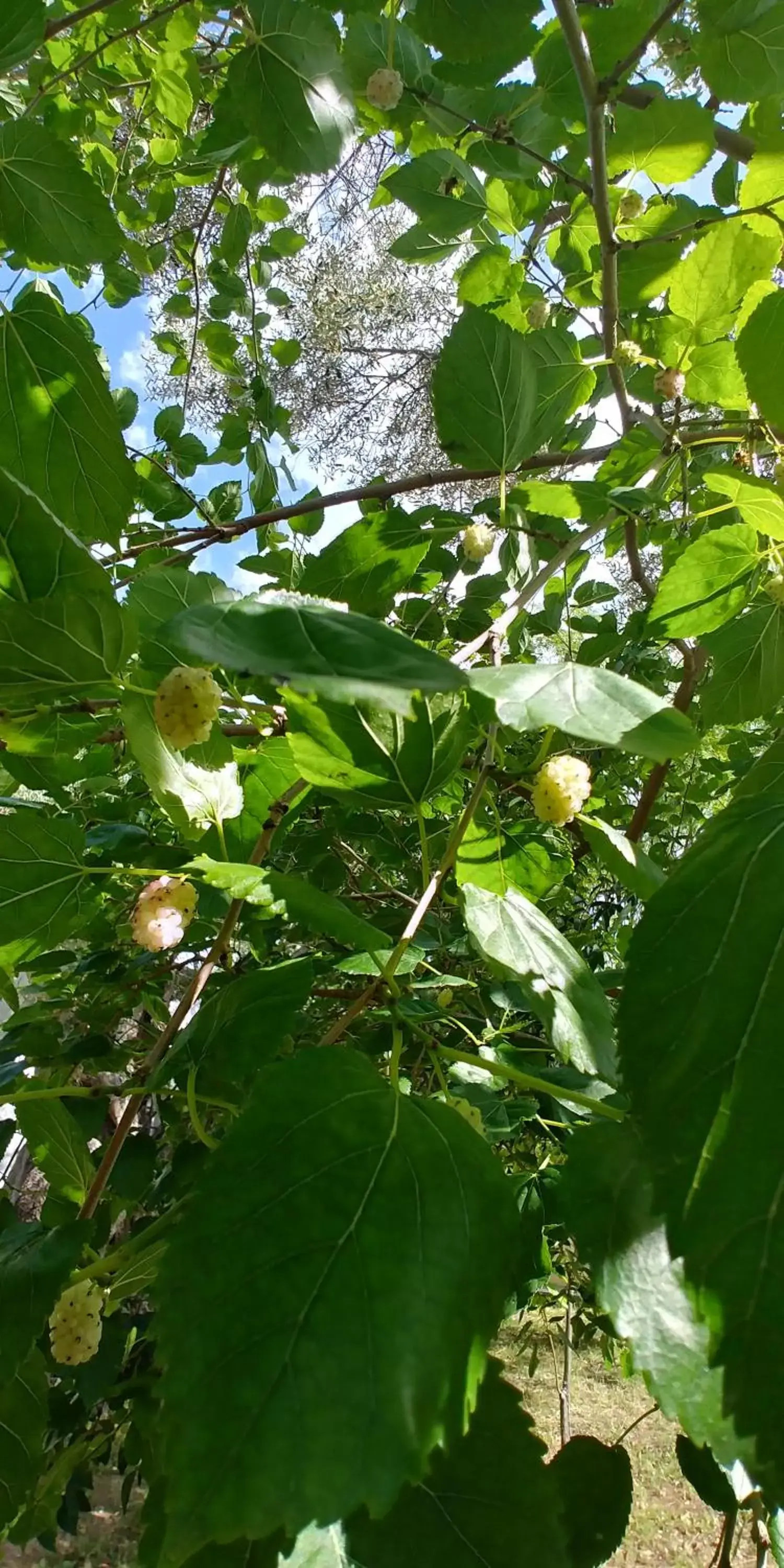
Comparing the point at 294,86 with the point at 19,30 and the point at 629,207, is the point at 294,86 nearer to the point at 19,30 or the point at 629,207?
the point at 19,30

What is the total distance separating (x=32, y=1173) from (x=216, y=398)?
274 centimetres

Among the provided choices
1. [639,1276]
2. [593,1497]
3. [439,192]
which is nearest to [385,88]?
[439,192]

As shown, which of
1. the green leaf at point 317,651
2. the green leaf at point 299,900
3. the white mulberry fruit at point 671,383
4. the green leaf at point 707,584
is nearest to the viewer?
the green leaf at point 317,651

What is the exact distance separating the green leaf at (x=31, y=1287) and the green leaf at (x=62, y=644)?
28 centimetres

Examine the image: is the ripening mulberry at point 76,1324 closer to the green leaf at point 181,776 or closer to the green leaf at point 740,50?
the green leaf at point 181,776

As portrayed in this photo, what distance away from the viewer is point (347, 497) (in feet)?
3.62

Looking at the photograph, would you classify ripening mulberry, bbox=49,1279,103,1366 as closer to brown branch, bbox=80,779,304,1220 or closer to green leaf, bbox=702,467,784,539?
brown branch, bbox=80,779,304,1220

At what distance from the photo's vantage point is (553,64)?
0.80 metres

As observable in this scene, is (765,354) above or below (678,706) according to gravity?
above

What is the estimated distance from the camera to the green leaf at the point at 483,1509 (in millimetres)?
303

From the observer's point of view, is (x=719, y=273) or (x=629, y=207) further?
(x=629, y=207)

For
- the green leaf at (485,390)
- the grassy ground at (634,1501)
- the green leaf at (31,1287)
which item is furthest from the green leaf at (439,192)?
the grassy ground at (634,1501)

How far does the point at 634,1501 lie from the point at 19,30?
2.03 m

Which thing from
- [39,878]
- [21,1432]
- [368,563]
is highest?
[368,563]
